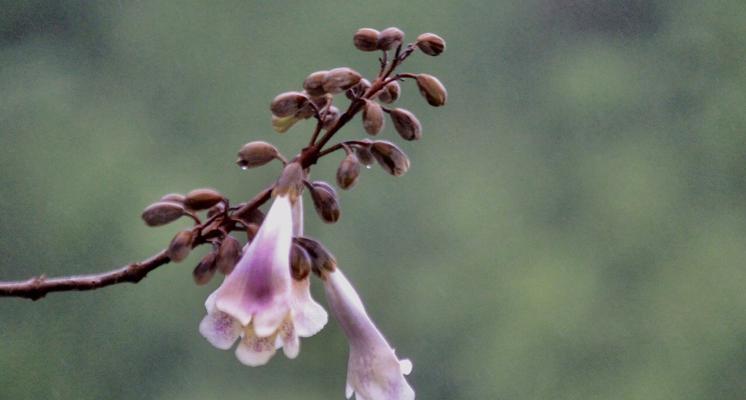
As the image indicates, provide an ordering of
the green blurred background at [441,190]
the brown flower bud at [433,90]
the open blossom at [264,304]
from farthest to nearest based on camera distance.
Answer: the green blurred background at [441,190]
the brown flower bud at [433,90]
the open blossom at [264,304]

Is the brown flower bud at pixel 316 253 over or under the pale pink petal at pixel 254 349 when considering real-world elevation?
over

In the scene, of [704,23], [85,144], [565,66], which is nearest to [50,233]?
[85,144]

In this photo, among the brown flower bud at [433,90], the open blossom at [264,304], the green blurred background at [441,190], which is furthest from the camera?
the green blurred background at [441,190]

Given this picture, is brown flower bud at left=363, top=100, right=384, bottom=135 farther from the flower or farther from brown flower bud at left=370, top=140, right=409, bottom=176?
the flower

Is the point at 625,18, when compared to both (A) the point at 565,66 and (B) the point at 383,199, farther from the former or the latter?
(B) the point at 383,199

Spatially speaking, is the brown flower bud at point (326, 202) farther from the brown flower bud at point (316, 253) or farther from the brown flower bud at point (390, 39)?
the brown flower bud at point (390, 39)

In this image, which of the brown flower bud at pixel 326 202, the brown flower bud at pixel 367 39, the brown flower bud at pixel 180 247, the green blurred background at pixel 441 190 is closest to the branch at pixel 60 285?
the brown flower bud at pixel 180 247

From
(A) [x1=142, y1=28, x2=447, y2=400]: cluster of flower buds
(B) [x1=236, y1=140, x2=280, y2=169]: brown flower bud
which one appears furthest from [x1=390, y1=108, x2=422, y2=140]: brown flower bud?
(B) [x1=236, y1=140, x2=280, y2=169]: brown flower bud
